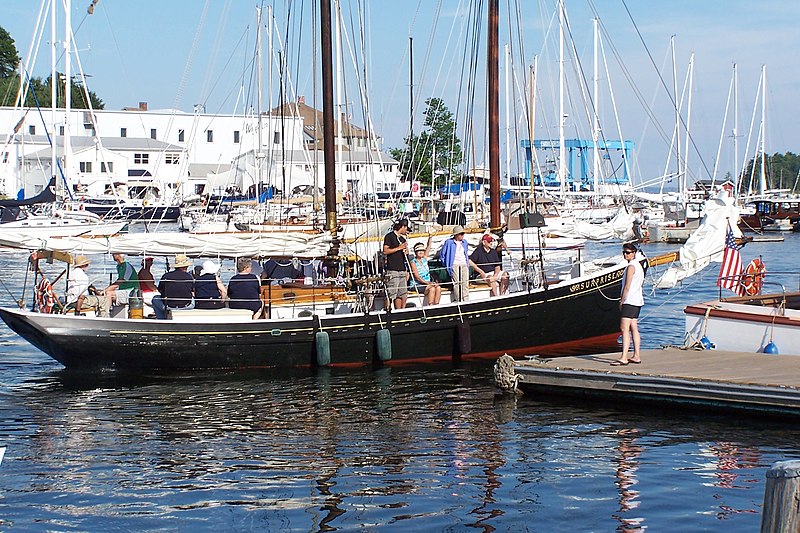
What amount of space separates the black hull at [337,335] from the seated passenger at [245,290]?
0.46 metres

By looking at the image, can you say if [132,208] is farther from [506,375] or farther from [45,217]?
[506,375]

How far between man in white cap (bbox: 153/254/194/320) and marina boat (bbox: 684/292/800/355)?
9185mm

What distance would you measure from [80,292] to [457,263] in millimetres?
7519

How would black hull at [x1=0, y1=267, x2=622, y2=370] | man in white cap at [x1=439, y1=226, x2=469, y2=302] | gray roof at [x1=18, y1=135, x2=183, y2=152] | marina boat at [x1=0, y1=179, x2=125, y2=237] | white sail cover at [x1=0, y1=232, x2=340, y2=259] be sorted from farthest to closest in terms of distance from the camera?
gray roof at [x1=18, y1=135, x2=183, y2=152]
marina boat at [x1=0, y1=179, x2=125, y2=237]
man in white cap at [x1=439, y1=226, x2=469, y2=302]
white sail cover at [x1=0, y1=232, x2=340, y2=259]
black hull at [x1=0, y1=267, x2=622, y2=370]

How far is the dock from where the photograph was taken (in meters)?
14.9

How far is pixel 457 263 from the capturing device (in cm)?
2172

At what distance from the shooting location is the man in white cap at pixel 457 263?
845 inches

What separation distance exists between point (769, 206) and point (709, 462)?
238 ft

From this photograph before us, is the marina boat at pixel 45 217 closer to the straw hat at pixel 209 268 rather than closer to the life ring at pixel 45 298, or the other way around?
the life ring at pixel 45 298

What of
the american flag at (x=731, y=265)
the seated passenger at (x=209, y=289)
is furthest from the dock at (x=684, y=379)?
the seated passenger at (x=209, y=289)

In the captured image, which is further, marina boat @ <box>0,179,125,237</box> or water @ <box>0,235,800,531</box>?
marina boat @ <box>0,179,125,237</box>

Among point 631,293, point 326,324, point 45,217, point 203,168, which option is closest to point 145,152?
point 203,168

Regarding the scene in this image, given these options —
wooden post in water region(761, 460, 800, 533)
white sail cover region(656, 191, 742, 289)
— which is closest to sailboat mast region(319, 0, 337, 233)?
white sail cover region(656, 191, 742, 289)

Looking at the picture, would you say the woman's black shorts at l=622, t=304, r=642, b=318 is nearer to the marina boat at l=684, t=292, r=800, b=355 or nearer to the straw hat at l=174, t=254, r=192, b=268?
the marina boat at l=684, t=292, r=800, b=355
